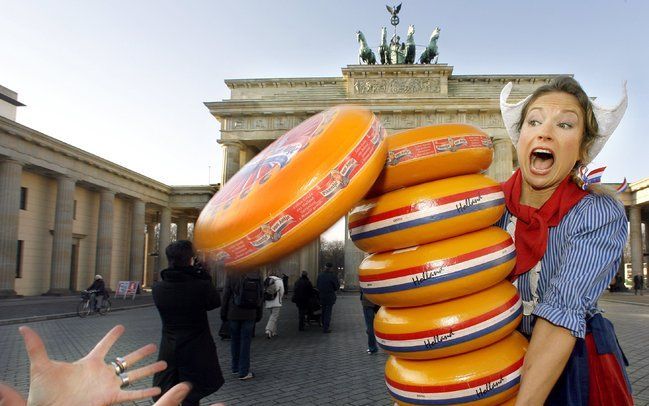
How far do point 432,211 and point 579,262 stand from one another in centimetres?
54

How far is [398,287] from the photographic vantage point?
184 cm

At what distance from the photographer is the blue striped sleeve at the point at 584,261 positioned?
1.65 metres

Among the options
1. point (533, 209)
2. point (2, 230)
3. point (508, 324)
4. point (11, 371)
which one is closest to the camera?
point (508, 324)

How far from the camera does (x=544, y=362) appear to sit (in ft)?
5.48

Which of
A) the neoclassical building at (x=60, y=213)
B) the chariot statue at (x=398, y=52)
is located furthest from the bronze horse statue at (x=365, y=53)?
the neoclassical building at (x=60, y=213)

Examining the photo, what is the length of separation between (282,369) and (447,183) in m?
6.81

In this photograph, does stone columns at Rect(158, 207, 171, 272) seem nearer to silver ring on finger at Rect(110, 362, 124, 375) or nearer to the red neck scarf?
silver ring on finger at Rect(110, 362, 124, 375)

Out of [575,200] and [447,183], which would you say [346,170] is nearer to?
[447,183]

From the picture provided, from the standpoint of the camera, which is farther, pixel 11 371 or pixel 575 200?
pixel 11 371

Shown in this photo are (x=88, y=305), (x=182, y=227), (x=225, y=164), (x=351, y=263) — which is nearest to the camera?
(x=88, y=305)

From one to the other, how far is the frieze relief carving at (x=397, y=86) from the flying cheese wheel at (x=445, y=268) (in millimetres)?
35396

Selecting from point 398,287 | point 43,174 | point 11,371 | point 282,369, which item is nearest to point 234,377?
point 282,369

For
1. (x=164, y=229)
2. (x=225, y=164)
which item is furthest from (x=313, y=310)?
(x=164, y=229)

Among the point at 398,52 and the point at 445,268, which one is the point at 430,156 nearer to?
the point at 445,268
